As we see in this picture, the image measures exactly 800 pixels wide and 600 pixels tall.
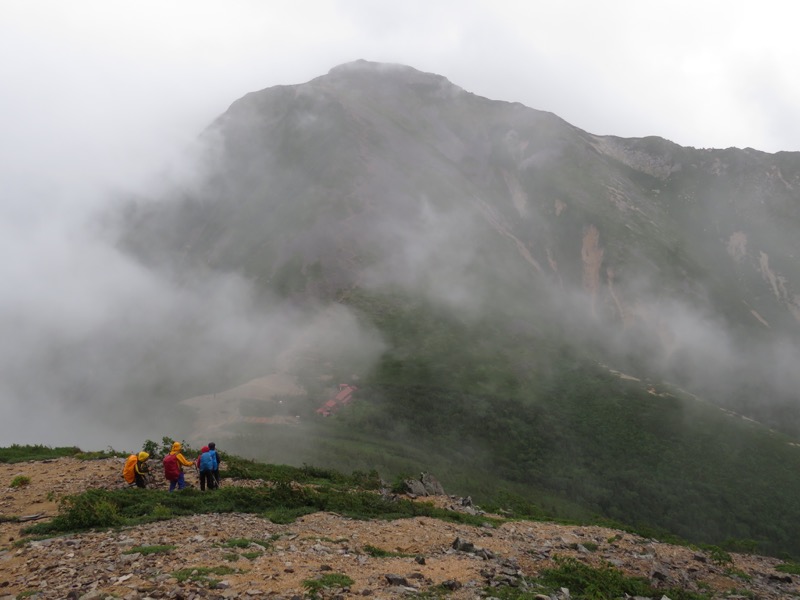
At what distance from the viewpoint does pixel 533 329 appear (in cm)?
14588

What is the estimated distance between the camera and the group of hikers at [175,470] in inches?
931

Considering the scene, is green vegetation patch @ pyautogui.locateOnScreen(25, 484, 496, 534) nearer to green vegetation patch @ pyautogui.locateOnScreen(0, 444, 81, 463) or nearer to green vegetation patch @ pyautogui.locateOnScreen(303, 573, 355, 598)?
green vegetation patch @ pyautogui.locateOnScreen(303, 573, 355, 598)

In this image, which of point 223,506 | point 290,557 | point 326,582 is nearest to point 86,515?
point 223,506

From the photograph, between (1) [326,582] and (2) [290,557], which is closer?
(1) [326,582]

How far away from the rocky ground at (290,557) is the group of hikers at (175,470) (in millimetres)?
1008

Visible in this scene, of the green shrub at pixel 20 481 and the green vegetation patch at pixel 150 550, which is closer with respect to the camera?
the green vegetation patch at pixel 150 550

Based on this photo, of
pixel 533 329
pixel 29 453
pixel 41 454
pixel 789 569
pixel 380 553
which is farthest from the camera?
pixel 533 329

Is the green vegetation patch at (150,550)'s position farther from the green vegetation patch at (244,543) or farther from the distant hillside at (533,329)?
the distant hillside at (533,329)

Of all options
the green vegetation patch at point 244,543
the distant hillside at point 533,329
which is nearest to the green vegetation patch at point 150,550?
the green vegetation patch at point 244,543

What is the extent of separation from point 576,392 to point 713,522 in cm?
4064

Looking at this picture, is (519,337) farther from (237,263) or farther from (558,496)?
(237,263)

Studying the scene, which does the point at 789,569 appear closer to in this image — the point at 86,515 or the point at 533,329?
the point at 86,515

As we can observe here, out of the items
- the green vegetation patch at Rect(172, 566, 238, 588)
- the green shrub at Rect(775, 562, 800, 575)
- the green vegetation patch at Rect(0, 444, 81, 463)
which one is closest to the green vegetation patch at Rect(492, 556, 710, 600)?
the green vegetation patch at Rect(172, 566, 238, 588)

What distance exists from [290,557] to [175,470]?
10.2 m
